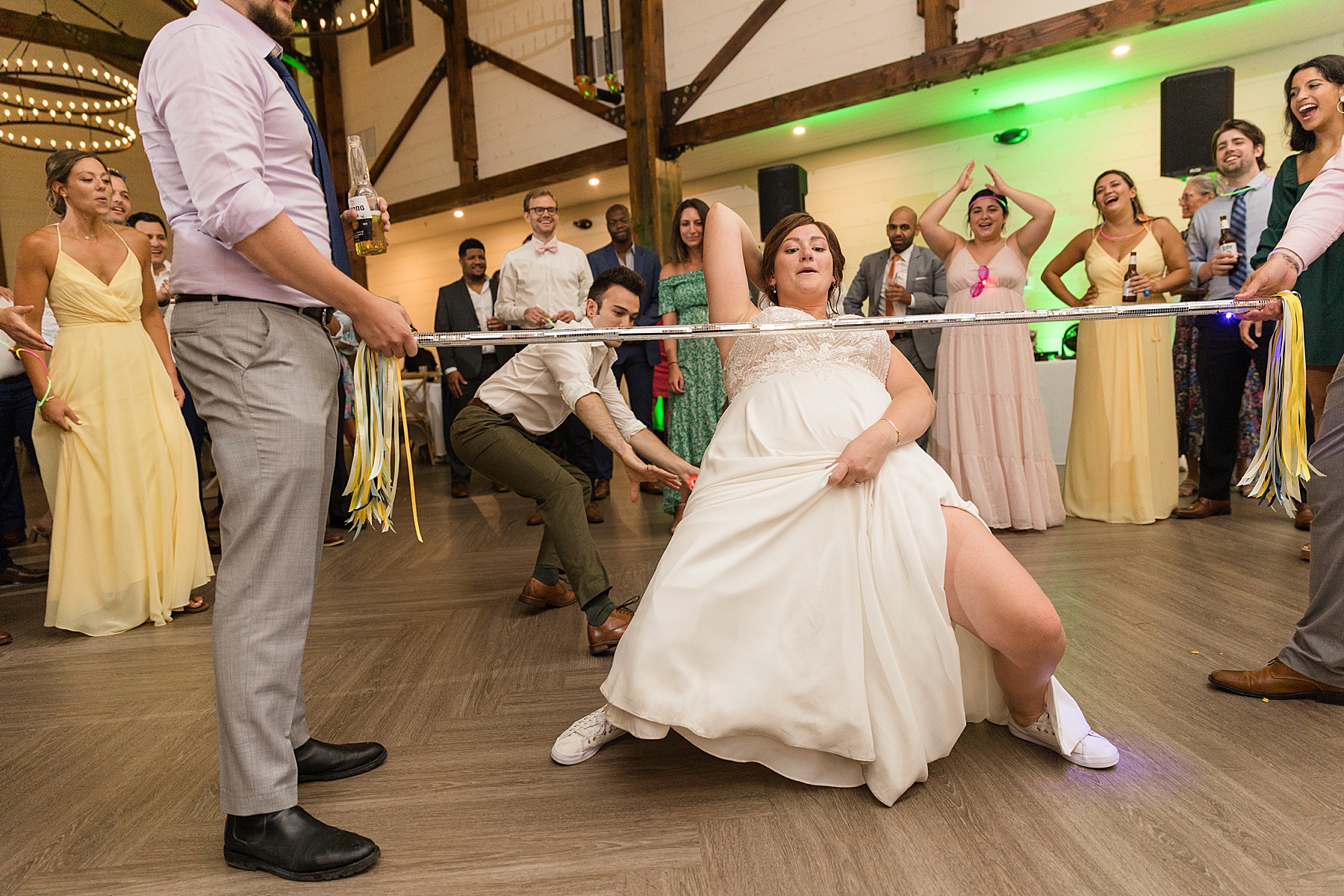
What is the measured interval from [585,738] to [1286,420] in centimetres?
167

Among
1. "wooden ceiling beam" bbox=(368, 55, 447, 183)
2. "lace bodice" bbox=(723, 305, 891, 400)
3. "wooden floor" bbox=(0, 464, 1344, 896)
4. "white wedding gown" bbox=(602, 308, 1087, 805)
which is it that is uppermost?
A: "wooden ceiling beam" bbox=(368, 55, 447, 183)

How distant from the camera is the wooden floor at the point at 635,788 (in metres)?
1.25

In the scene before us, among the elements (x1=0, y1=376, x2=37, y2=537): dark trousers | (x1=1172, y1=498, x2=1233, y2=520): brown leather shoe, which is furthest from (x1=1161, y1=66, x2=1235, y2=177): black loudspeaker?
(x1=0, y1=376, x2=37, y2=537): dark trousers

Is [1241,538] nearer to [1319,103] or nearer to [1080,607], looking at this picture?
[1080,607]

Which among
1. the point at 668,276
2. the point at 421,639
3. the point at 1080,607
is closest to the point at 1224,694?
the point at 1080,607

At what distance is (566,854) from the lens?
132cm

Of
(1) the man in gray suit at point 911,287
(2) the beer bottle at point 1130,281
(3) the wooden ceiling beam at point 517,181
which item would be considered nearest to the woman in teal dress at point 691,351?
(1) the man in gray suit at point 911,287

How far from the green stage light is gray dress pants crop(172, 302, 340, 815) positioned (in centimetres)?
672

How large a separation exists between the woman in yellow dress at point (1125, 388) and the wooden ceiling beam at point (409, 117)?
25.2ft

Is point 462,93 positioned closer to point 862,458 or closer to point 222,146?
point 222,146

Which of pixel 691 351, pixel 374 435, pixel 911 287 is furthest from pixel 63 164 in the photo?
pixel 911 287

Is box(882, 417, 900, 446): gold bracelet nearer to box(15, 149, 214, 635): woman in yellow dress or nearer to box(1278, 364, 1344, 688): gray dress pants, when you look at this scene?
box(1278, 364, 1344, 688): gray dress pants

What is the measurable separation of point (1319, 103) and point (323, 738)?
3125mm

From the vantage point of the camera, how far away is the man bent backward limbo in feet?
7.44
